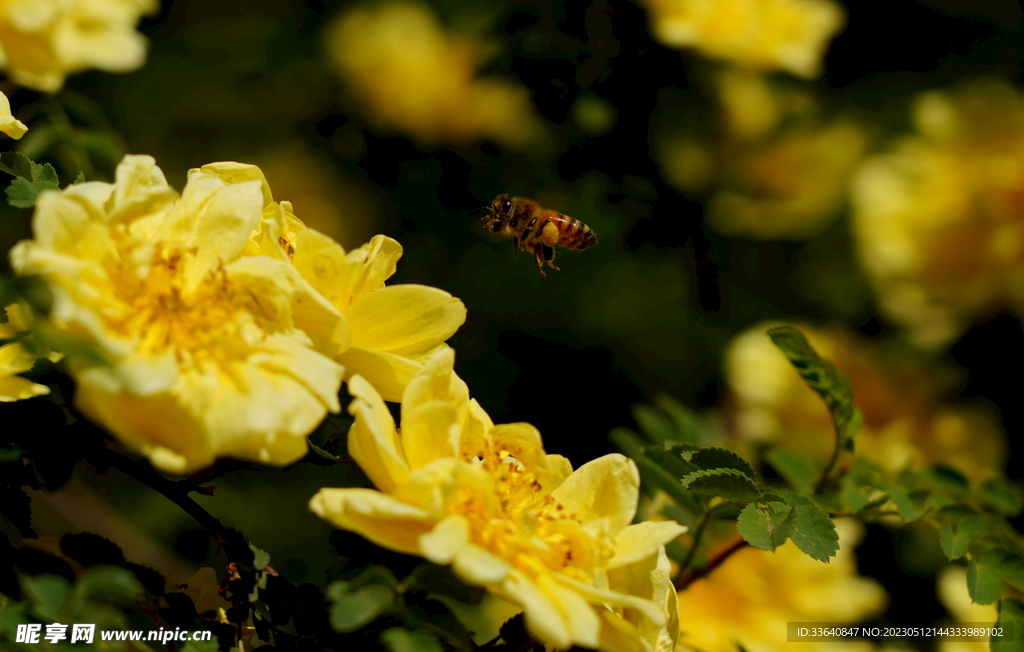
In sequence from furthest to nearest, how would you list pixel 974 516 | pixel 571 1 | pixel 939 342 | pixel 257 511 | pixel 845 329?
pixel 845 329, pixel 939 342, pixel 257 511, pixel 571 1, pixel 974 516

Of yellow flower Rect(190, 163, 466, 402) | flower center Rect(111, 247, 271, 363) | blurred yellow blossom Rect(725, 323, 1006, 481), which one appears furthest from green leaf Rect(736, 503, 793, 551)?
blurred yellow blossom Rect(725, 323, 1006, 481)

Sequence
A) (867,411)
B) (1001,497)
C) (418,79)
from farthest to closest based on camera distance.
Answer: (418,79)
(867,411)
(1001,497)

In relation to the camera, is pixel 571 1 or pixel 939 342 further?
pixel 939 342

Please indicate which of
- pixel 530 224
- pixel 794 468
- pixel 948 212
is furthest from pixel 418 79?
pixel 794 468

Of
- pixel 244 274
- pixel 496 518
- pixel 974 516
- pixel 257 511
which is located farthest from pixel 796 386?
pixel 244 274

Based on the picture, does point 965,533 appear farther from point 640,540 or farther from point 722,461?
point 640,540

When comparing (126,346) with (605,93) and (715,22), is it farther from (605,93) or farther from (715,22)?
(715,22)
